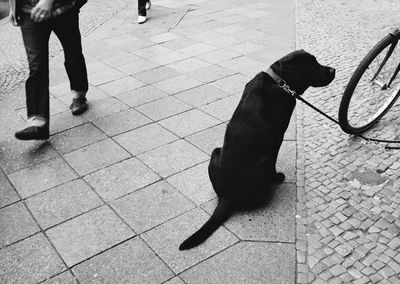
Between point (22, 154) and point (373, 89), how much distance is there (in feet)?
12.0

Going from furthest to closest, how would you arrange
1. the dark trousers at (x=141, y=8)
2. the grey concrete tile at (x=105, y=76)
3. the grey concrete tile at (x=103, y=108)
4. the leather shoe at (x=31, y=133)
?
1. the dark trousers at (x=141, y=8)
2. the grey concrete tile at (x=105, y=76)
3. the grey concrete tile at (x=103, y=108)
4. the leather shoe at (x=31, y=133)

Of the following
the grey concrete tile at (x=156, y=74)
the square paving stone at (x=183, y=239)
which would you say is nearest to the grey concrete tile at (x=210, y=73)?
the grey concrete tile at (x=156, y=74)

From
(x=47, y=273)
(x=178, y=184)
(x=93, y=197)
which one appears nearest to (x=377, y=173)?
(x=178, y=184)

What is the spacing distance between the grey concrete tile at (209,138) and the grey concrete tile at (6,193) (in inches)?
67.2

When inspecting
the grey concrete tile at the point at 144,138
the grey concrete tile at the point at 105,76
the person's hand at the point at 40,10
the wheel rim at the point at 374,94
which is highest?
the person's hand at the point at 40,10

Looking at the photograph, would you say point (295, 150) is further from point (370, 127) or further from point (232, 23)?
point (232, 23)

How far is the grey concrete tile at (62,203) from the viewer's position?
10.8ft

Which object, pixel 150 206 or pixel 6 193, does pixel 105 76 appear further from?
pixel 150 206

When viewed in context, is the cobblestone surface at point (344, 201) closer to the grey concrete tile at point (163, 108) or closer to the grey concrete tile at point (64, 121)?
the grey concrete tile at point (163, 108)

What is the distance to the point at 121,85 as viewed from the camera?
18.6 feet

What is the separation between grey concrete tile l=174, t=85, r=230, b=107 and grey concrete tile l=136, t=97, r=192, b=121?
11 centimetres

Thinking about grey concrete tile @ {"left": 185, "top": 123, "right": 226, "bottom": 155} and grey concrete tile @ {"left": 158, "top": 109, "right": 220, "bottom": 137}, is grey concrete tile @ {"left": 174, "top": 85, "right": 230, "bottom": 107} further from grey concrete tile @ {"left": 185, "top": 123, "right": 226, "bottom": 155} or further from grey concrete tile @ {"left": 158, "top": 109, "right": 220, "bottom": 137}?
grey concrete tile @ {"left": 185, "top": 123, "right": 226, "bottom": 155}

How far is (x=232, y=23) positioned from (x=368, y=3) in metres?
3.16

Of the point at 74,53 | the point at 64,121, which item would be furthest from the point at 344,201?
the point at 74,53
